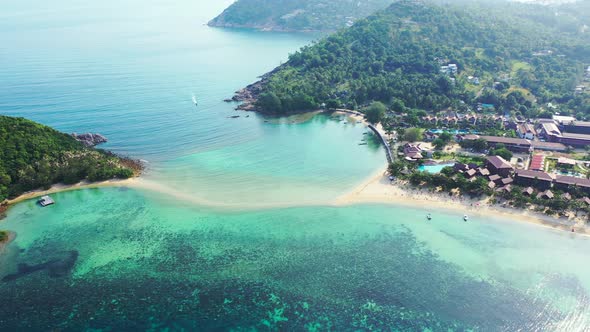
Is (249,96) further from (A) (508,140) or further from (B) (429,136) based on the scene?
(A) (508,140)

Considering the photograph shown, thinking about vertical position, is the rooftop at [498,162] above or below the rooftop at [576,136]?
below

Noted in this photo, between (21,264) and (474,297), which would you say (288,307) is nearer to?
(474,297)

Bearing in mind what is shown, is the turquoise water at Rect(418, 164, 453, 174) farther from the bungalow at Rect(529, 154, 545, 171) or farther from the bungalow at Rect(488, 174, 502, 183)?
the bungalow at Rect(529, 154, 545, 171)

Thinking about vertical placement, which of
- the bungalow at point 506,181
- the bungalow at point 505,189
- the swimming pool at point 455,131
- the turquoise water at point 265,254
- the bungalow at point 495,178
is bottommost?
the turquoise water at point 265,254

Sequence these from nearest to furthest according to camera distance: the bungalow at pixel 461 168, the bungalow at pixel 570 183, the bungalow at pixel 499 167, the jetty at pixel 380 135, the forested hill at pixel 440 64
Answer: the bungalow at pixel 570 183 < the bungalow at pixel 499 167 < the bungalow at pixel 461 168 < the jetty at pixel 380 135 < the forested hill at pixel 440 64

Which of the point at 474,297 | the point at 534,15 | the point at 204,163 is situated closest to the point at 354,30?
the point at 534,15

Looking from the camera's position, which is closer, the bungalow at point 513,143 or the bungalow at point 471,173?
the bungalow at point 471,173

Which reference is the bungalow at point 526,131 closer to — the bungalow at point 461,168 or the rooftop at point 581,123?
Answer: the rooftop at point 581,123

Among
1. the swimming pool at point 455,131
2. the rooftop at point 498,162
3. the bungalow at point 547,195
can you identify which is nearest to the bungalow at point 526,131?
the swimming pool at point 455,131
